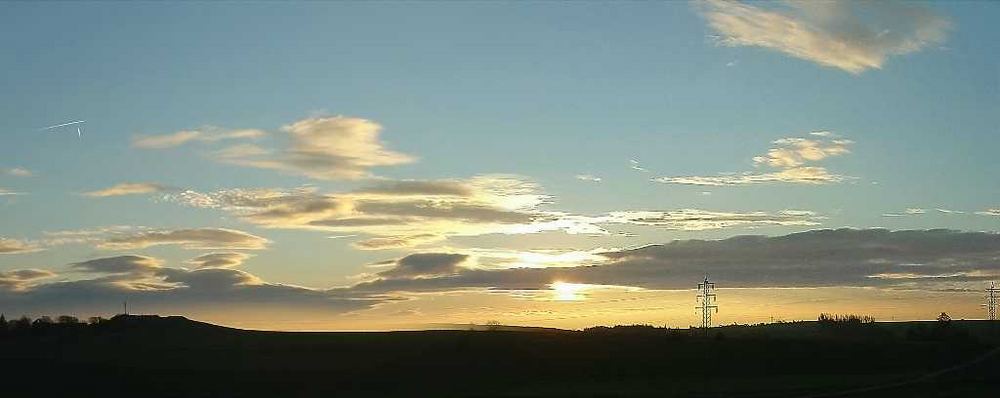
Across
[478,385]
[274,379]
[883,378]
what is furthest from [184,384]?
[883,378]

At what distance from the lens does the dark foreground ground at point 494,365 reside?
67438 millimetres

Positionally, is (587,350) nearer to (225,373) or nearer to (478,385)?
(478,385)

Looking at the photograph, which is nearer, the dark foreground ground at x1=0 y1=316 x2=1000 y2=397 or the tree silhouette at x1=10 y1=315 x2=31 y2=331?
the dark foreground ground at x1=0 y1=316 x2=1000 y2=397

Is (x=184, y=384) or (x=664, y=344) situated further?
(x=664, y=344)

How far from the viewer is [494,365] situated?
8575 cm

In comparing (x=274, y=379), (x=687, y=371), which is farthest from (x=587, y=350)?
(x=274, y=379)

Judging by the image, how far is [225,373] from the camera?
271 feet

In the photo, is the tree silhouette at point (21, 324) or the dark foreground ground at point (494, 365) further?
the tree silhouette at point (21, 324)

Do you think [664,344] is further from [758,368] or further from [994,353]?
[994,353]

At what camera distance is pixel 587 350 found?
3679 inches

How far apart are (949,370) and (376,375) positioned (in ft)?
136

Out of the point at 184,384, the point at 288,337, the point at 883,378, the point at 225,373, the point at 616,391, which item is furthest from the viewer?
the point at 288,337

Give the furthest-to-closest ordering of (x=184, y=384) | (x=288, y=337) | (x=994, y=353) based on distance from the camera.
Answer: (x=288, y=337), (x=994, y=353), (x=184, y=384)

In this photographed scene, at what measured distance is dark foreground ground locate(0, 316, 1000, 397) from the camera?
67438mm
